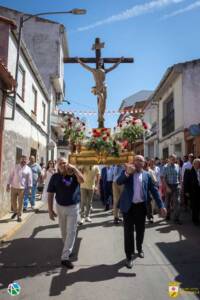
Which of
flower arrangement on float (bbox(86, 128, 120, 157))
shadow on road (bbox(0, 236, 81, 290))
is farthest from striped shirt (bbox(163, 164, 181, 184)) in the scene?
shadow on road (bbox(0, 236, 81, 290))

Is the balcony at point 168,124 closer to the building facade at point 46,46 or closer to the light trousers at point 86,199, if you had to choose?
the building facade at point 46,46

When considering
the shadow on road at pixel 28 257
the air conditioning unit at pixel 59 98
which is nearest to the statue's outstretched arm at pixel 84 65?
the shadow on road at pixel 28 257

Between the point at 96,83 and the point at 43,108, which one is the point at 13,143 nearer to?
the point at 96,83

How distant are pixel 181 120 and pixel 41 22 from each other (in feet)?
44.0

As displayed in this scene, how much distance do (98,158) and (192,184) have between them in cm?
382

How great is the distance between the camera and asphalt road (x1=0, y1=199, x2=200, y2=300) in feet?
14.4

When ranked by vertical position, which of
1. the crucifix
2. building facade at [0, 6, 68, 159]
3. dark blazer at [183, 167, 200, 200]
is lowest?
dark blazer at [183, 167, 200, 200]

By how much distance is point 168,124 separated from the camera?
2284 cm

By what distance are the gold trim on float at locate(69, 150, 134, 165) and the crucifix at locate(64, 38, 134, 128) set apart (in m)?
1.67

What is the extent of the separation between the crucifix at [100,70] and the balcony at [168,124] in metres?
12.9

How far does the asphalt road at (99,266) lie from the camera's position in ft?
14.4

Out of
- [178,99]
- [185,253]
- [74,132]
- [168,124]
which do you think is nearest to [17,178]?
[74,132]

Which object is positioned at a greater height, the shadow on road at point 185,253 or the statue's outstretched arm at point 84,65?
the statue's outstretched arm at point 84,65

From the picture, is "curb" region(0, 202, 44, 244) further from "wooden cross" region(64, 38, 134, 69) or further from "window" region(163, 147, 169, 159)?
"window" region(163, 147, 169, 159)
